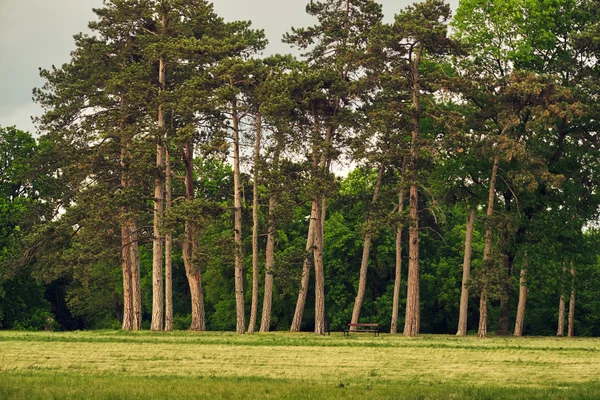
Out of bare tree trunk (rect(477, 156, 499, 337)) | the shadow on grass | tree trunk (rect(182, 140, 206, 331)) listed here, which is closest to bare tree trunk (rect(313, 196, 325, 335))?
tree trunk (rect(182, 140, 206, 331))

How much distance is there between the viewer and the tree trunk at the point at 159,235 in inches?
1967

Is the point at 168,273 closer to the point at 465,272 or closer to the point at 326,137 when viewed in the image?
the point at 326,137

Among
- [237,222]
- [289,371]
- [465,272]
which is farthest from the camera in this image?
[465,272]

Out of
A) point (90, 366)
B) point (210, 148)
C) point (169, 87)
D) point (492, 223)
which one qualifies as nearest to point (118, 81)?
point (169, 87)

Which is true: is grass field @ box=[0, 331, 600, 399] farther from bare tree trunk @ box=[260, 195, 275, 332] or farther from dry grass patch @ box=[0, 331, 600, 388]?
bare tree trunk @ box=[260, 195, 275, 332]

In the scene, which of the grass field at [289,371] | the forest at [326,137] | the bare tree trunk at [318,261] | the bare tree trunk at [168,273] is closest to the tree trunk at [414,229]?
the forest at [326,137]

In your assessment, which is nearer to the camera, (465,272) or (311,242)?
(465,272)

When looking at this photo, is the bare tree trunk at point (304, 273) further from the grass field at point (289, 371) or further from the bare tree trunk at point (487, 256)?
the grass field at point (289, 371)

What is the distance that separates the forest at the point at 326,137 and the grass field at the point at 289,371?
15587 millimetres

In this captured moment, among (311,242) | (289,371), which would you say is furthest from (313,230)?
(289,371)

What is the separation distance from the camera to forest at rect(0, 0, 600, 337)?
47.5 m

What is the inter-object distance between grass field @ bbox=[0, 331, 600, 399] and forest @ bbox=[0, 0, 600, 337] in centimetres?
1559

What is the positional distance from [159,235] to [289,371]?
28581 millimetres

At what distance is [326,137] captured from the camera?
50875 millimetres
